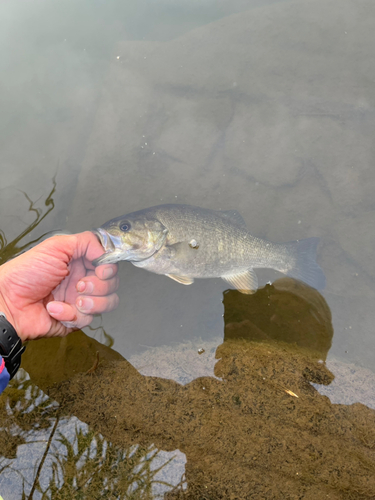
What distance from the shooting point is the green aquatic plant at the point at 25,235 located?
146 inches

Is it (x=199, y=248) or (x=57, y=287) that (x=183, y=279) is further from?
(x=57, y=287)

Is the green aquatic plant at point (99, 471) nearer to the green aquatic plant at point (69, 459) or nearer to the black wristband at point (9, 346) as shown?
the green aquatic plant at point (69, 459)

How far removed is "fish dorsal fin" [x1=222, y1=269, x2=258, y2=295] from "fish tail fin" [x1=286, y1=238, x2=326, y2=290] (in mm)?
437

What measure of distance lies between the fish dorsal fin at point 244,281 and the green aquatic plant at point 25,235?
7.69 ft

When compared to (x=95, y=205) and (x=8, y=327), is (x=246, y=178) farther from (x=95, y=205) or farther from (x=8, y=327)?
(x=8, y=327)

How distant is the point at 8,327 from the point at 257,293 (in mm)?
2580

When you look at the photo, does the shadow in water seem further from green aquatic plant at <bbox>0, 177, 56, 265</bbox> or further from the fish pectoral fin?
green aquatic plant at <bbox>0, 177, 56, 265</bbox>

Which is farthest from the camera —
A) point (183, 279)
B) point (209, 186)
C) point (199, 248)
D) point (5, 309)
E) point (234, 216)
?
point (209, 186)

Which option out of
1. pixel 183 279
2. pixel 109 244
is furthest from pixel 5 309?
pixel 183 279

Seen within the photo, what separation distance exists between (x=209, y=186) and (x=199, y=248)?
1082 mm

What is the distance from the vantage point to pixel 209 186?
13.5 ft

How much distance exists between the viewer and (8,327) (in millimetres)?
2510

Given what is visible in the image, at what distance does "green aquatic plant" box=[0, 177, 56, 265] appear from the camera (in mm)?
3704

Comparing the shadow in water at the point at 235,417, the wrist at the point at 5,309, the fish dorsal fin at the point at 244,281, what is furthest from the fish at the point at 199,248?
the wrist at the point at 5,309
